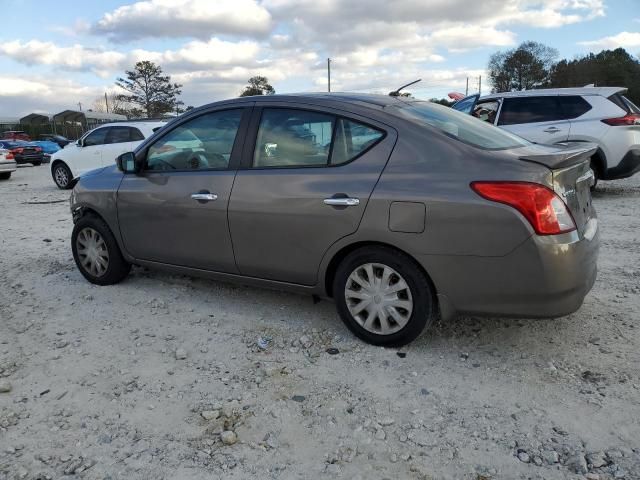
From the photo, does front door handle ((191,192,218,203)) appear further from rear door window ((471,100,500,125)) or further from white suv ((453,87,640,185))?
rear door window ((471,100,500,125))

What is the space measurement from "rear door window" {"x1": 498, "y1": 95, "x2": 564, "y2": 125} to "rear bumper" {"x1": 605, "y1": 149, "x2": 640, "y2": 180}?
Result: 3.73 ft

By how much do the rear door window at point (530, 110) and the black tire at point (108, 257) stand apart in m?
6.89

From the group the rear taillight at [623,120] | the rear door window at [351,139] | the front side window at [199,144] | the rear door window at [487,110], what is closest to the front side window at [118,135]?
the rear door window at [487,110]

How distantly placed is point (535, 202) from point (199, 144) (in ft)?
8.32

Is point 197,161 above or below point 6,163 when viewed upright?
above

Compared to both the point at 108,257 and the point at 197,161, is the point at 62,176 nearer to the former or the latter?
the point at 108,257

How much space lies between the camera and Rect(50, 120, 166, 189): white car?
12.1 metres

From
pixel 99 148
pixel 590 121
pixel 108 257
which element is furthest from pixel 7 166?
pixel 590 121

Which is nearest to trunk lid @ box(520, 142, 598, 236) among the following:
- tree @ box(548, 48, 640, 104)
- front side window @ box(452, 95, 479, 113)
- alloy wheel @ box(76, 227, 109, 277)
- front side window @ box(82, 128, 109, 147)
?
alloy wheel @ box(76, 227, 109, 277)

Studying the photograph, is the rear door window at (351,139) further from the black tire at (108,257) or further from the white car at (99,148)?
the white car at (99,148)

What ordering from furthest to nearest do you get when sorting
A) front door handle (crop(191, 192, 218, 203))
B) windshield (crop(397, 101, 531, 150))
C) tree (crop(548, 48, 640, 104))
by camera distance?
tree (crop(548, 48, 640, 104)) < front door handle (crop(191, 192, 218, 203)) < windshield (crop(397, 101, 531, 150))

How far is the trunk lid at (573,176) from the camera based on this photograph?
9.82 ft

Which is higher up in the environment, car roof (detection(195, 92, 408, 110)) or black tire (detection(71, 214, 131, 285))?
car roof (detection(195, 92, 408, 110))

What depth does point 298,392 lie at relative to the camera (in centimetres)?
305
